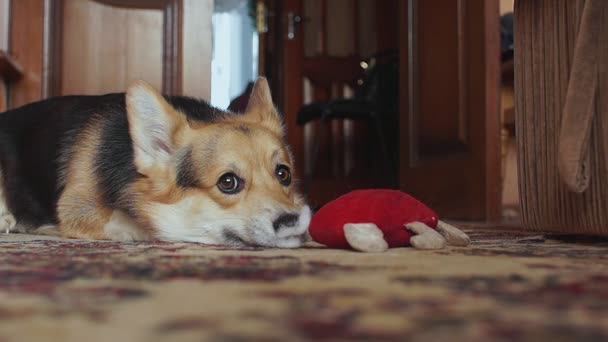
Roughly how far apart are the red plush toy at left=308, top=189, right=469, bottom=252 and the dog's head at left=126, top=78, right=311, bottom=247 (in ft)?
0.34

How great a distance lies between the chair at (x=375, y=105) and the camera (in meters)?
4.88

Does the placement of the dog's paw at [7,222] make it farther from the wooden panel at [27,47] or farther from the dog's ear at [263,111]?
the wooden panel at [27,47]

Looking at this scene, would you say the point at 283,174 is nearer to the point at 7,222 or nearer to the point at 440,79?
the point at 7,222

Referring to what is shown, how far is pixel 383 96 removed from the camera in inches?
206

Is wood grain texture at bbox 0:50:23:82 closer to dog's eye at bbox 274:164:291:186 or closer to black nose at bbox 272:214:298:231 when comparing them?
dog's eye at bbox 274:164:291:186

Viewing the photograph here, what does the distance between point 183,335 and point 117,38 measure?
3.37m

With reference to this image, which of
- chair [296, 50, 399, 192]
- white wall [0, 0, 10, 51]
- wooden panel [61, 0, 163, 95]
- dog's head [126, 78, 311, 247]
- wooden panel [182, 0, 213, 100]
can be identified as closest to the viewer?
dog's head [126, 78, 311, 247]

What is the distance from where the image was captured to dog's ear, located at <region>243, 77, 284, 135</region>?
2148 millimetres

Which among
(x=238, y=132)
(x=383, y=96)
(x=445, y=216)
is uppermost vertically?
(x=383, y=96)

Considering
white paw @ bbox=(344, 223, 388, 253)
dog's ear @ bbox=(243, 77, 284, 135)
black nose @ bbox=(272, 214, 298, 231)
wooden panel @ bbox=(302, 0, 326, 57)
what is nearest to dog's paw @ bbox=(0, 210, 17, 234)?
dog's ear @ bbox=(243, 77, 284, 135)

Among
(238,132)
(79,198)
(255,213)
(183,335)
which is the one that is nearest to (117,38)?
(79,198)

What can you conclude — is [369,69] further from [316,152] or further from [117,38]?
[117,38]

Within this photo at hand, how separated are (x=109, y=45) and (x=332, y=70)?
8.97 feet

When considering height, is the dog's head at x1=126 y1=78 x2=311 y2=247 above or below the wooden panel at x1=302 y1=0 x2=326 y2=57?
below
